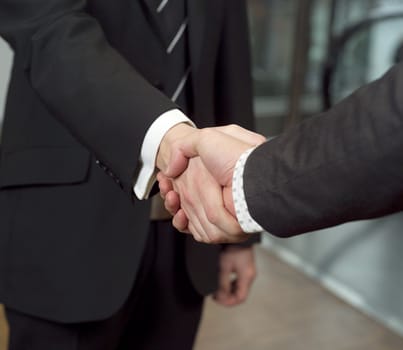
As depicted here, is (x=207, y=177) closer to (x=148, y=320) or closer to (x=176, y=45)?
A: (x=176, y=45)

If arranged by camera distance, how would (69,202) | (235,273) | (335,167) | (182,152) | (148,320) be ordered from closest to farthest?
(335,167)
(182,152)
(69,202)
(148,320)
(235,273)

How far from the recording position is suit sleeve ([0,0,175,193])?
74 centimetres

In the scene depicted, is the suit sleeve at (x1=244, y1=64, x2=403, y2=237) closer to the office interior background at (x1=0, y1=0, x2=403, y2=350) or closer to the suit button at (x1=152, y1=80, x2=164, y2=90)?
the suit button at (x1=152, y1=80, x2=164, y2=90)

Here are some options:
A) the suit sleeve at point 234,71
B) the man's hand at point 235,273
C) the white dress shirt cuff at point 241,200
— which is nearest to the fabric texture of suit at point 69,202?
the suit sleeve at point 234,71

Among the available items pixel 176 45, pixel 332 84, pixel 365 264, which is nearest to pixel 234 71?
pixel 176 45

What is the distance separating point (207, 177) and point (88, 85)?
19cm

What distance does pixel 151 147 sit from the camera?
744mm

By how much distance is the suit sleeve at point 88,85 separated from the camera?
743mm

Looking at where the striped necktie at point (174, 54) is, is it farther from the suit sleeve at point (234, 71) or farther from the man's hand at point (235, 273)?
the man's hand at point (235, 273)

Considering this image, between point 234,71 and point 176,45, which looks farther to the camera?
point 234,71

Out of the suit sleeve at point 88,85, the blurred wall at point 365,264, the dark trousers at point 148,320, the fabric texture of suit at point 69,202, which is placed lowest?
the blurred wall at point 365,264

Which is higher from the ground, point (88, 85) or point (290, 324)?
point (88, 85)

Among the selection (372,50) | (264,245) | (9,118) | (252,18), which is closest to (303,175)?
(9,118)

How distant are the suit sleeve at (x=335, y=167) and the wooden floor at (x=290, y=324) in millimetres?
1514
